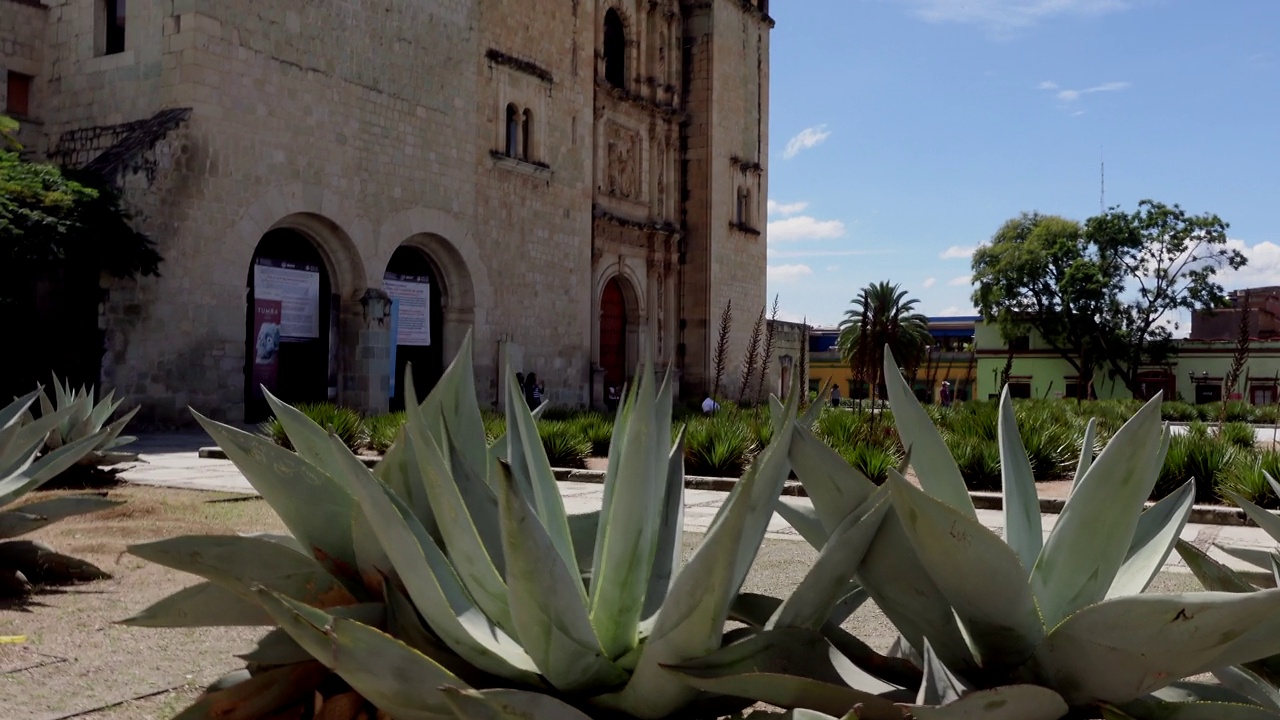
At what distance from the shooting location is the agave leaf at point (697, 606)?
4.88ft

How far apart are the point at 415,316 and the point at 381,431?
9.01 metres

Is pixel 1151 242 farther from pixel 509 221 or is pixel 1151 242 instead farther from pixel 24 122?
pixel 24 122

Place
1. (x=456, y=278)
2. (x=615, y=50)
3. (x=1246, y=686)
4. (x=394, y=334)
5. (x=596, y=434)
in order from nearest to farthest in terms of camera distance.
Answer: (x=1246, y=686) → (x=596, y=434) → (x=394, y=334) → (x=456, y=278) → (x=615, y=50)

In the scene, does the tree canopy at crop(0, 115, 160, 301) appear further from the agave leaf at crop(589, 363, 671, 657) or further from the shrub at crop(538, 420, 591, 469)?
the agave leaf at crop(589, 363, 671, 657)

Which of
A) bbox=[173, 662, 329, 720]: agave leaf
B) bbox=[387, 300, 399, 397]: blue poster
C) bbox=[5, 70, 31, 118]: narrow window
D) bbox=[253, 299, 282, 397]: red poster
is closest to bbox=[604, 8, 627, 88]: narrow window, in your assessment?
bbox=[387, 300, 399, 397]: blue poster

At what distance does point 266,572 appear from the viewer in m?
1.91

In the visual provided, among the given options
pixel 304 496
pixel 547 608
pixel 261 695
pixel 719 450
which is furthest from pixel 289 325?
pixel 547 608

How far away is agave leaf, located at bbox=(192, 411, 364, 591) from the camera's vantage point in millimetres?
1967

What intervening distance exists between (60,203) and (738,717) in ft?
51.2

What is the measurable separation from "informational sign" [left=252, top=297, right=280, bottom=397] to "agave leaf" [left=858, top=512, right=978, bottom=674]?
17.8 metres

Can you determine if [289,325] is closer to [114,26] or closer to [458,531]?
[114,26]

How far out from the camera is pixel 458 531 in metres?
1.72

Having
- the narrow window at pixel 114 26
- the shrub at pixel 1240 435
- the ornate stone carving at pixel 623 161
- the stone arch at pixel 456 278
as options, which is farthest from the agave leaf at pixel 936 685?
the ornate stone carving at pixel 623 161

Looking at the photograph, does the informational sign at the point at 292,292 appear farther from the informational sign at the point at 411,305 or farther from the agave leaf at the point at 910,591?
the agave leaf at the point at 910,591
